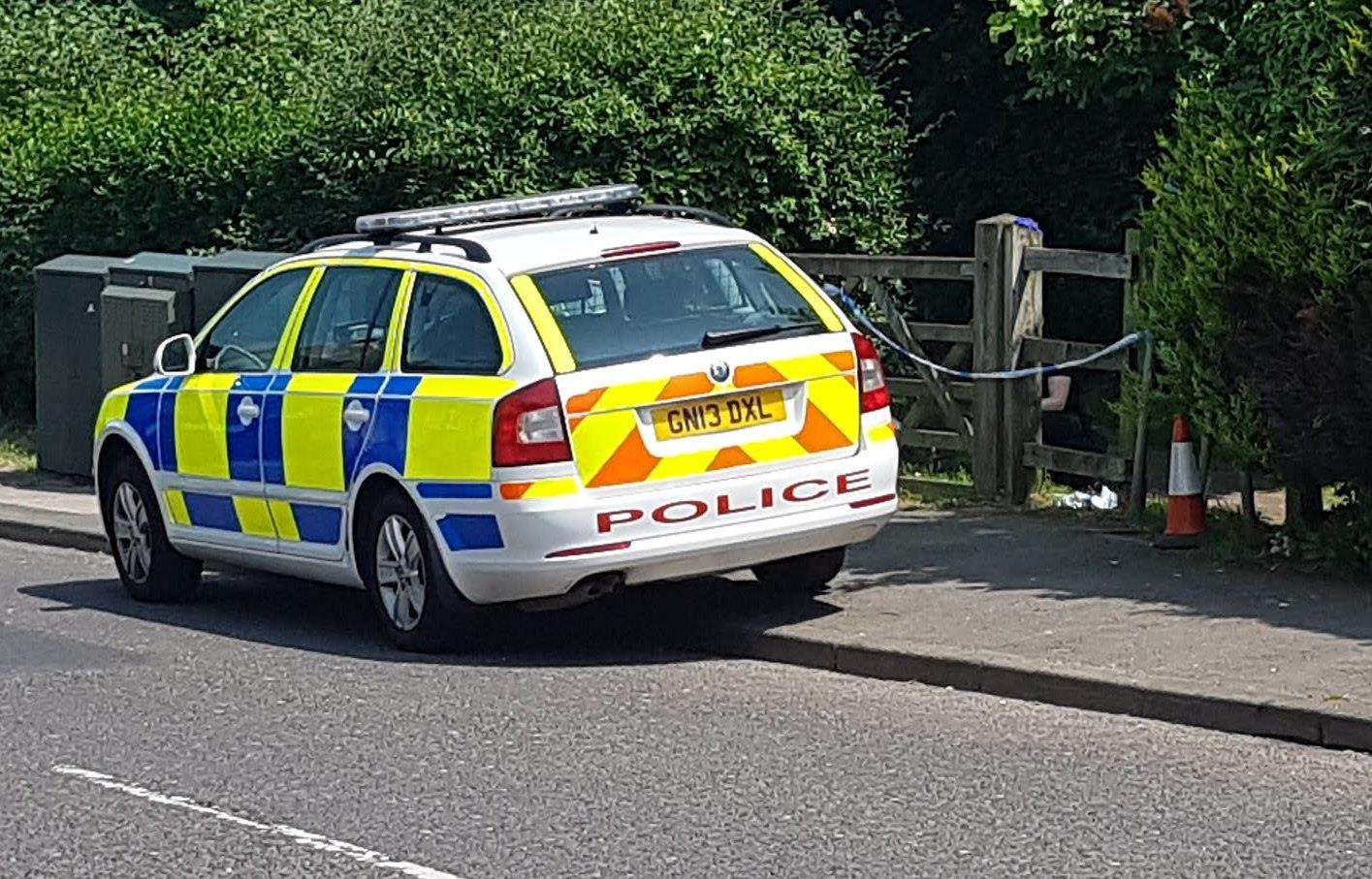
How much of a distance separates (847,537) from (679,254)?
131 centimetres

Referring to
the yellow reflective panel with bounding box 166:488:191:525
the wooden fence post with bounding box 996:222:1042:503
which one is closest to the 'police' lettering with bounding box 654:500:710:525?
the yellow reflective panel with bounding box 166:488:191:525

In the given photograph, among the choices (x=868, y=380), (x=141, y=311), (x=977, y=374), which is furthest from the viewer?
(x=141, y=311)

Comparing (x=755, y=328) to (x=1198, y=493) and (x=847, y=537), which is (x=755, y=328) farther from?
(x=1198, y=493)

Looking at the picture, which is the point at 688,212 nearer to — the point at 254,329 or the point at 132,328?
the point at 254,329

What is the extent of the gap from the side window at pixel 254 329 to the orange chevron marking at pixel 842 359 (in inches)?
97.2

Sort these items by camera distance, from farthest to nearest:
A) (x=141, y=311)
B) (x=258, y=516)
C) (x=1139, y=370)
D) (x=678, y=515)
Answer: (x=141, y=311)
(x=1139, y=370)
(x=258, y=516)
(x=678, y=515)

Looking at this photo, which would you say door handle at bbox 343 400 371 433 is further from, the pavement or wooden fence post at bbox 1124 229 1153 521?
wooden fence post at bbox 1124 229 1153 521

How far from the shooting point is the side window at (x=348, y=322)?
34.0 feet

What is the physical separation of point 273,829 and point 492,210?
4311 millimetres

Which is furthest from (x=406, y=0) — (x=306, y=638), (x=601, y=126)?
(x=306, y=638)

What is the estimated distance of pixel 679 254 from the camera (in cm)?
1013

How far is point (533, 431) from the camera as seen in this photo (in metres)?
9.36

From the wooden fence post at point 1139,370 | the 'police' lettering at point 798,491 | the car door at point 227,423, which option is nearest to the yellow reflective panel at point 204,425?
the car door at point 227,423

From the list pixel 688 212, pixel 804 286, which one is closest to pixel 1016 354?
pixel 688 212
